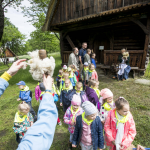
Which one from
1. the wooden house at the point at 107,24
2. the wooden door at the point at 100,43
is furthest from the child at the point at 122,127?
the wooden door at the point at 100,43

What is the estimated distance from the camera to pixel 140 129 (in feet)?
8.89

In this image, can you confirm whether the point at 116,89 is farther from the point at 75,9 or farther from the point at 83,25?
the point at 75,9

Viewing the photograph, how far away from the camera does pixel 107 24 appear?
22.7ft

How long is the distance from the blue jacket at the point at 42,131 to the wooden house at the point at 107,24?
6.53 meters

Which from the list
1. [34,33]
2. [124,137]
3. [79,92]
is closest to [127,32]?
[79,92]

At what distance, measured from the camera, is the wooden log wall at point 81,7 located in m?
6.09

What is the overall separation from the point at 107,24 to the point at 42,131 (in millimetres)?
7581

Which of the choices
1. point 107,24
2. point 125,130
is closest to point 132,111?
point 125,130

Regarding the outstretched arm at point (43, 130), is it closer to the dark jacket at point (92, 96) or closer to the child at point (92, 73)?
the dark jacket at point (92, 96)

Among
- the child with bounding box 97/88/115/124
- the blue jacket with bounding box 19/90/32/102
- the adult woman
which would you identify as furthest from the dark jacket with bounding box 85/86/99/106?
the adult woman

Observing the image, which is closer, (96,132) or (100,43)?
(96,132)

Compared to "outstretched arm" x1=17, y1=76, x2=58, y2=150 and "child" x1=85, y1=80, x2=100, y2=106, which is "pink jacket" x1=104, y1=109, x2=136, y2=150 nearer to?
"child" x1=85, y1=80, x2=100, y2=106

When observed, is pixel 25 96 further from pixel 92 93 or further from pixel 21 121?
pixel 92 93

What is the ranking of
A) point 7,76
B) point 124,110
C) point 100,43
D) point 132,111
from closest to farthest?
1. point 7,76
2. point 124,110
3. point 132,111
4. point 100,43
